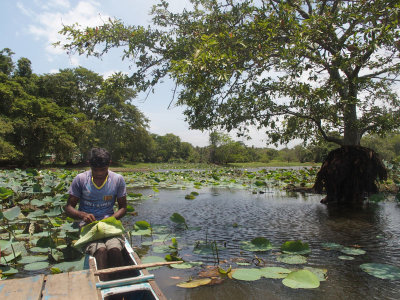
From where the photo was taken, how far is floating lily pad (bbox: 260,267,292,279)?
3.47 m

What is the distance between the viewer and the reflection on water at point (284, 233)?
3270mm

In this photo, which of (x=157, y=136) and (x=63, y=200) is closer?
(x=63, y=200)

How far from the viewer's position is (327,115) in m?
7.52

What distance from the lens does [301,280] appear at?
3.07 m

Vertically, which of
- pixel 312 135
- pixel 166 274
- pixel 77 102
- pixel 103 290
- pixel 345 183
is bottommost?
pixel 166 274

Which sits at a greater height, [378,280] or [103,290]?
[103,290]

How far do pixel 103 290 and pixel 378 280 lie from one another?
305cm

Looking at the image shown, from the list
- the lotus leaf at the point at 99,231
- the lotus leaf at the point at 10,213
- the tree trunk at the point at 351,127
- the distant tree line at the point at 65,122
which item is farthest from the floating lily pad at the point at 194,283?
the distant tree line at the point at 65,122

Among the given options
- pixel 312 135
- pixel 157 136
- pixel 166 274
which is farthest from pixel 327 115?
pixel 157 136

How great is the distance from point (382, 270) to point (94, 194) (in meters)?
3.46

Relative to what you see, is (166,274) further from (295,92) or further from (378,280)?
(295,92)

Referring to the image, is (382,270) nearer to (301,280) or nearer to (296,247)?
(296,247)

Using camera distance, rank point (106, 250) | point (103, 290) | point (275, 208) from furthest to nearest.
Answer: point (275, 208) → point (106, 250) → point (103, 290)

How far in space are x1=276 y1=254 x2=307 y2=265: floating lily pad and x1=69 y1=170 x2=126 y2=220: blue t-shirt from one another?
2358mm
